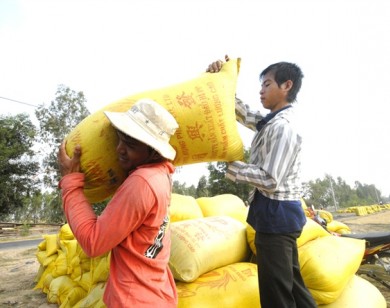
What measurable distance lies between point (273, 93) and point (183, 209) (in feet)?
5.18

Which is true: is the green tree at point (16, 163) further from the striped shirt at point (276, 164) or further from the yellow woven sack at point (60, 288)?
the striped shirt at point (276, 164)

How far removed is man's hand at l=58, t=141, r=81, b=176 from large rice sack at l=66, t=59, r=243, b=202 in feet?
0.08

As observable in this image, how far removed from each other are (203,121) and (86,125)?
1.69 ft

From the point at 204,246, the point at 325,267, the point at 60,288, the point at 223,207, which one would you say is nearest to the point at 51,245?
the point at 60,288

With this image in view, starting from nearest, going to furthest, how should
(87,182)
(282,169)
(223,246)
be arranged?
(87,182), (282,169), (223,246)

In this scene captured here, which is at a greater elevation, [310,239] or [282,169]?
[282,169]

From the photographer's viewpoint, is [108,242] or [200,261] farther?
[200,261]

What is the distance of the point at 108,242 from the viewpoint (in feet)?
2.97

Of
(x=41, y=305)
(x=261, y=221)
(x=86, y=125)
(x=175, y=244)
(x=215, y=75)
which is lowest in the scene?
(x=41, y=305)

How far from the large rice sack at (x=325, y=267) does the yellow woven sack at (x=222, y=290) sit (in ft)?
1.18

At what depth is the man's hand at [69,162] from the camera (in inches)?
44.1

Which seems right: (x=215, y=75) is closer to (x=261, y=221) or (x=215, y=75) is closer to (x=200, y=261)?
(x=261, y=221)

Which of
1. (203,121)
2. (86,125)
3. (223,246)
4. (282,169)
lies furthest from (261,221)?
(86,125)

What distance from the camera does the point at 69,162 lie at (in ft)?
3.73
